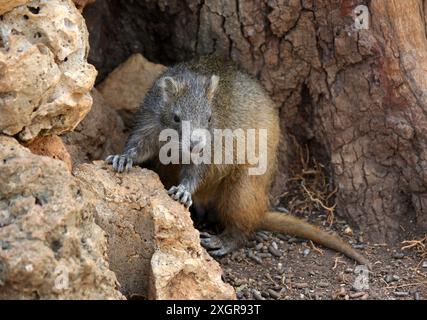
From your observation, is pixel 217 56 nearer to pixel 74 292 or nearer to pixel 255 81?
pixel 255 81

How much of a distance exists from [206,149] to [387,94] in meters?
1.59

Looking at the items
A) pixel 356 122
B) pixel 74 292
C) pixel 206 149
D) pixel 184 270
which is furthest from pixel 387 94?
pixel 74 292

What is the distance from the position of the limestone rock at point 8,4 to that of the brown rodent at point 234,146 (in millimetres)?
1690

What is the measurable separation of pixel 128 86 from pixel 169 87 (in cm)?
106

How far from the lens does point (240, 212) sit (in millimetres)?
6207

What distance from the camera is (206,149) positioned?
236 inches

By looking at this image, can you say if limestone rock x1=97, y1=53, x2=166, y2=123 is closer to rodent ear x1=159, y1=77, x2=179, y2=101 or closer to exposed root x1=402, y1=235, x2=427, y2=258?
rodent ear x1=159, y1=77, x2=179, y2=101

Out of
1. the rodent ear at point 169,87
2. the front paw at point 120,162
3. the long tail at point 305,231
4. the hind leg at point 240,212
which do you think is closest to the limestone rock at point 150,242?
the front paw at point 120,162

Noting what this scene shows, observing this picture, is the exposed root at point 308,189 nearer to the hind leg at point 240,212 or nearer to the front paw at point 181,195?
the hind leg at point 240,212

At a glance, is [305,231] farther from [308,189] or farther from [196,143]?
[196,143]

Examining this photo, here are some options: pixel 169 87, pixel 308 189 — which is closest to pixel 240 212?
pixel 308 189

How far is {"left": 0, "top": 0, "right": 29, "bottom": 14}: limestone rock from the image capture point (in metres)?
4.27

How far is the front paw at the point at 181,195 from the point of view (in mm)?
5297

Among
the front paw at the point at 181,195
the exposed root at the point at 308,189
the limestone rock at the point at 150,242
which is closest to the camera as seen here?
the limestone rock at the point at 150,242
